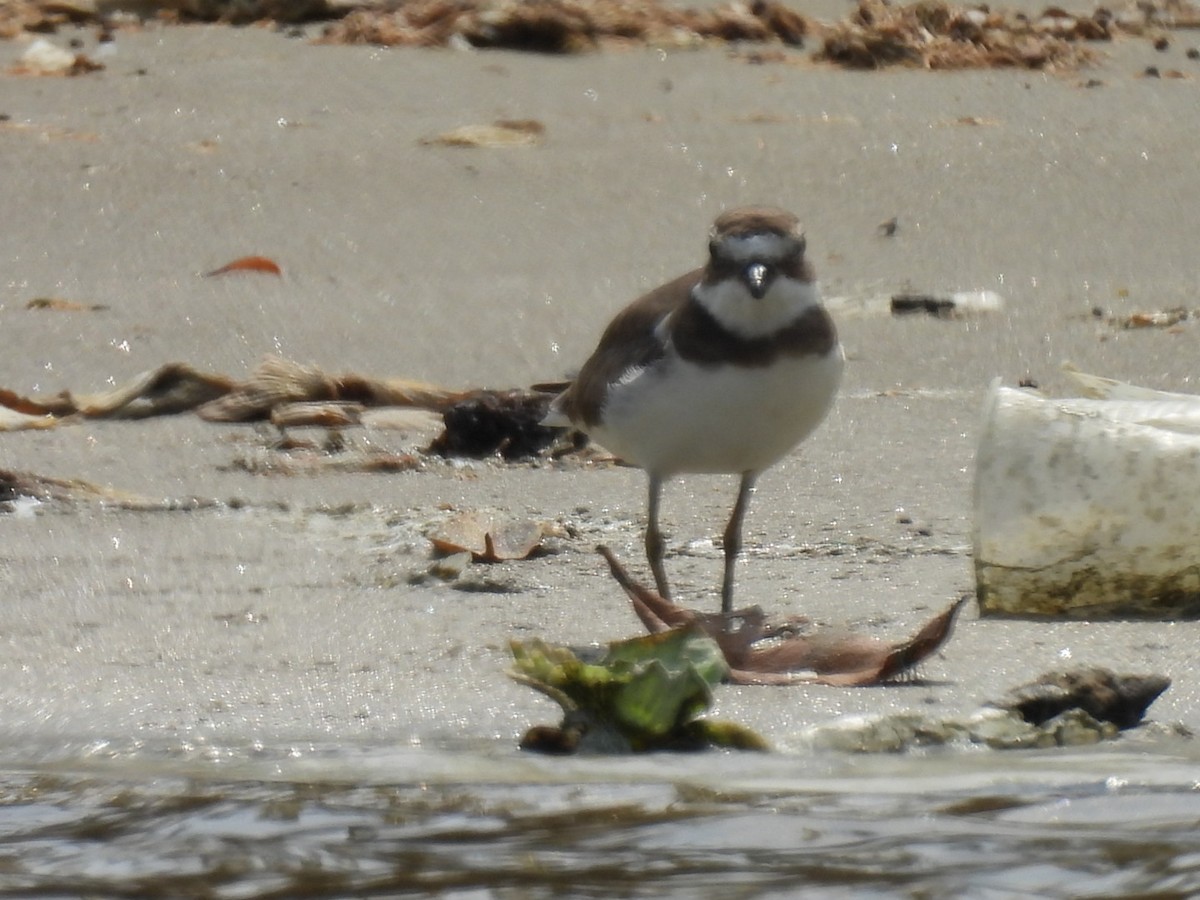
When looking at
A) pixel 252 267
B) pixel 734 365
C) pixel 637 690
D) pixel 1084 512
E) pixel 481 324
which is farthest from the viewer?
pixel 252 267

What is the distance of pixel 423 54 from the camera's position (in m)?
8.85

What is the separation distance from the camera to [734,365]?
14.0 ft

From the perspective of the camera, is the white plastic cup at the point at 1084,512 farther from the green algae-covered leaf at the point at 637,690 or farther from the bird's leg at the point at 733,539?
the green algae-covered leaf at the point at 637,690

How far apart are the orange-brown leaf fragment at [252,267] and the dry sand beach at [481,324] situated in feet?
0.18

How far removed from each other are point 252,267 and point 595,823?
13.5ft

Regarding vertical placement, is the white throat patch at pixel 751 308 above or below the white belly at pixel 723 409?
above

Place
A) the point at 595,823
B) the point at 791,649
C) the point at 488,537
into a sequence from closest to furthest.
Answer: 1. the point at 595,823
2. the point at 791,649
3. the point at 488,537

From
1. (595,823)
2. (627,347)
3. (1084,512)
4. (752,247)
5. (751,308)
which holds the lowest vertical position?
(595,823)

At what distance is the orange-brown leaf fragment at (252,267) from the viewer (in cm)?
694

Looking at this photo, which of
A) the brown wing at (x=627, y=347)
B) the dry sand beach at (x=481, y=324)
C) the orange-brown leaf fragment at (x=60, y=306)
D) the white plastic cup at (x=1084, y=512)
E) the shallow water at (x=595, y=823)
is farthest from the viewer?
the orange-brown leaf fragment at (x=60, y=306)

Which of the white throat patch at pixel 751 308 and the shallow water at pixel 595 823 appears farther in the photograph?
the white throat patch at pixel 751 308

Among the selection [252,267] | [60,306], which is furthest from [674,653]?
[252,267]

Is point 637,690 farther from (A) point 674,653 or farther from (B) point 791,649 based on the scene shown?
(B) point 791,649

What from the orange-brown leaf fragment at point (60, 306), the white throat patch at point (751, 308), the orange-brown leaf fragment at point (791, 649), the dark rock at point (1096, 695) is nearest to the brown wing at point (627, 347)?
the white throat patch at point (751, 308)
